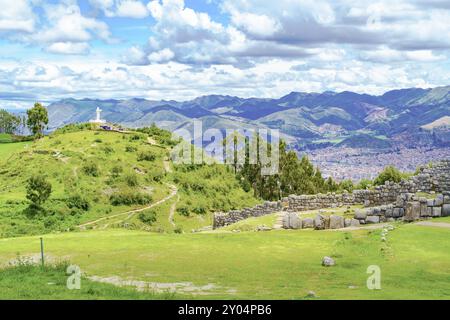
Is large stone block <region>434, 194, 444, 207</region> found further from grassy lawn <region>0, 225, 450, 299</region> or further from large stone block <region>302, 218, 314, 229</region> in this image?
large stone block <region>302, 218, 314, 229</region>

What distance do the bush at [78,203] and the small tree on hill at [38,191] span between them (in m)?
3.26

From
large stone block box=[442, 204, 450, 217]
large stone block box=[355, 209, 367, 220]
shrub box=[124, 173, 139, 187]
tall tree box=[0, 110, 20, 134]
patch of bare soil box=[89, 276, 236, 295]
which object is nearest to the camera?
patch of bare soil box=[89, 276, 236, 295]

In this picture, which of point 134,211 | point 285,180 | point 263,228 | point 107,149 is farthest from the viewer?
point 285,180

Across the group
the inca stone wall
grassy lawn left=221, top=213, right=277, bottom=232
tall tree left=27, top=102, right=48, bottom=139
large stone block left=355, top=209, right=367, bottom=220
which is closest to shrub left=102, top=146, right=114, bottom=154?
tall tree left=27, top=102, right=48, bottom=139

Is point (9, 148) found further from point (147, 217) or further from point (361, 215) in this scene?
point (361, 215)

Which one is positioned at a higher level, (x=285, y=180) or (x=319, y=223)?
(x=285, y=180)

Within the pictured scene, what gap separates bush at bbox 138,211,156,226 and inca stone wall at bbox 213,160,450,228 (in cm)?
1688

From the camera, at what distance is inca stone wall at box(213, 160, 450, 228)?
37.0 meters

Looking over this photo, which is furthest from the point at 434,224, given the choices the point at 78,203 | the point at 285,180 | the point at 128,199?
the point at 285,180

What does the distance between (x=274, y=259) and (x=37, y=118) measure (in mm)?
98741

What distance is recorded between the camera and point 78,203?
68.1 m

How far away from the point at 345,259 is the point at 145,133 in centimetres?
8579

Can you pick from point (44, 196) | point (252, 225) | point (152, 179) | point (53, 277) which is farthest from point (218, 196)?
point (53, 277)

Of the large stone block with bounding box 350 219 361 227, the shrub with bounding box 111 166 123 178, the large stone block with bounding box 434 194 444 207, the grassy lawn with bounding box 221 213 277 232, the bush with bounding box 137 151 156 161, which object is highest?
the bush with bounding box 137 151 156 161
